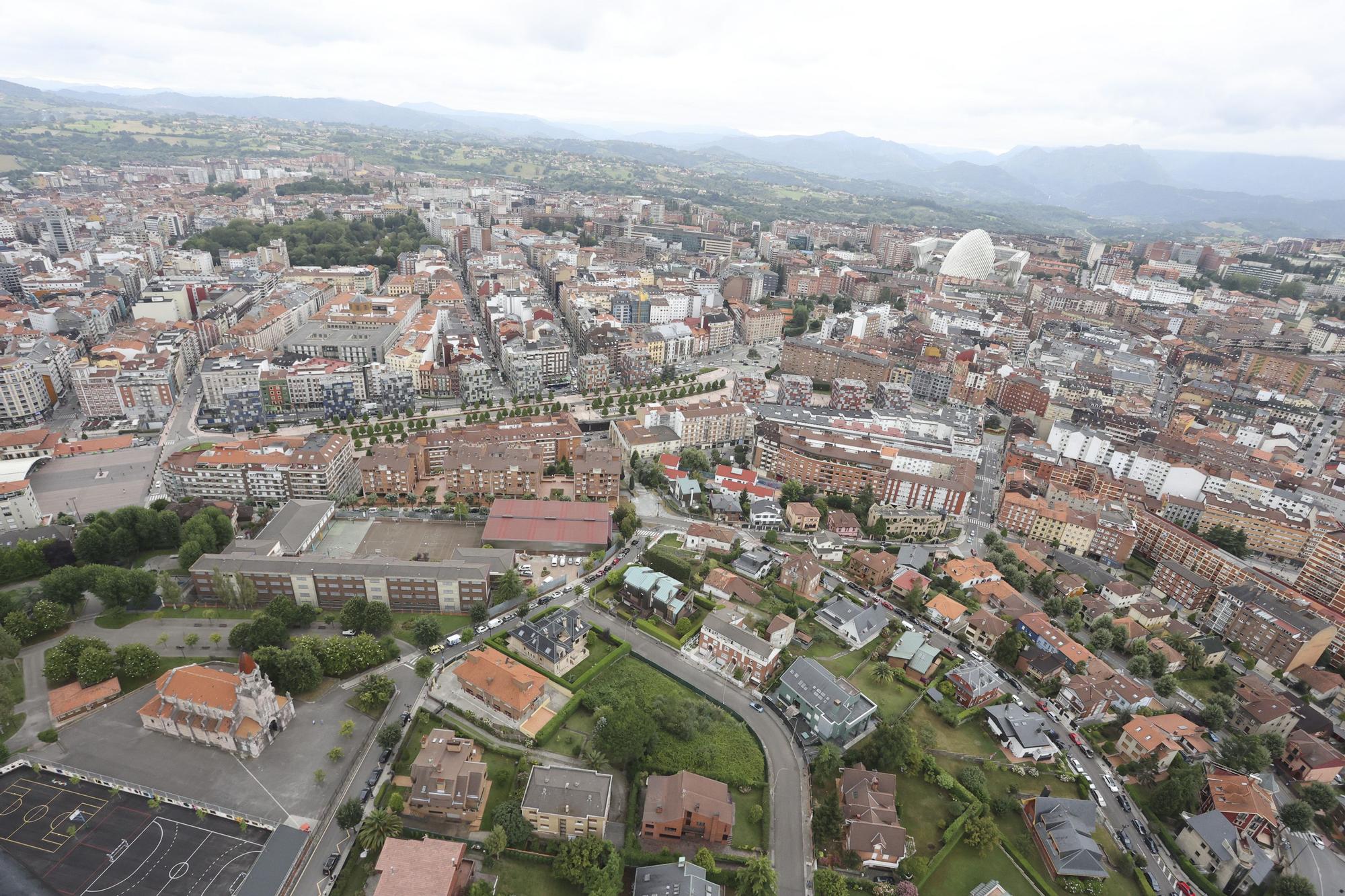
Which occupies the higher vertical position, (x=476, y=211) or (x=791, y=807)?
(x=476, y=211)

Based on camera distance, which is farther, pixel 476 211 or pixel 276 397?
pixel 476 211

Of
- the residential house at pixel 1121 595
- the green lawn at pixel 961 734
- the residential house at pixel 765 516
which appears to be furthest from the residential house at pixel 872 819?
the residential house at pixel 1121 595

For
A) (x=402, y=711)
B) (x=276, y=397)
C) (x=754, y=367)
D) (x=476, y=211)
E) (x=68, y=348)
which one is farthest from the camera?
(x=476, y=211)

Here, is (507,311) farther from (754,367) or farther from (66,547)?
(66,547)

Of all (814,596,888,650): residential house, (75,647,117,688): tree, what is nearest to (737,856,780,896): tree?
(814,596,888,650): residential house

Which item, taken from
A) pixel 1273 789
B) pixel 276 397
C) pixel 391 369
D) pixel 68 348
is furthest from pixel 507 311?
pixel 1273 789

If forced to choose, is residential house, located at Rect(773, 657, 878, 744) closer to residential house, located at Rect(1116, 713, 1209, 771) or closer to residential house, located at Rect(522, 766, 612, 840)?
residential house, located at Rect(522, 766, 612, 840)

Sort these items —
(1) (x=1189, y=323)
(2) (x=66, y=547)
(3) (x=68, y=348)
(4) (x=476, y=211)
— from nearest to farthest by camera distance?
(2) (x=66, y=547) → (3) (x=68, y=348) → (1) (x=1189, y=323) → (4) (x=476, y=211)
